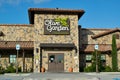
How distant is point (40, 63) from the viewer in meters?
38.7

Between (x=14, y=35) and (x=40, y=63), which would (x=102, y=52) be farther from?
(x=14, y=35)

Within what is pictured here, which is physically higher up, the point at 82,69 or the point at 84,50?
the point at 84,50

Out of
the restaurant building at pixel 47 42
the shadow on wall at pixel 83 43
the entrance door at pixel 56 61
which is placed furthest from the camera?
the shadow on wall at pixel 83 43

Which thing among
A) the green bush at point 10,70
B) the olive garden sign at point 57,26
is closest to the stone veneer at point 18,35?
the green bush at point 10,70

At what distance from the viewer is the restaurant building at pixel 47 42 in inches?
1532

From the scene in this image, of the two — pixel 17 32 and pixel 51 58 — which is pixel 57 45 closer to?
pixel 51 58

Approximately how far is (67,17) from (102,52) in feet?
22.3

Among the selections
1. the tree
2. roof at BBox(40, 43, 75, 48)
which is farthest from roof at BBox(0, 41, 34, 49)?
the tree

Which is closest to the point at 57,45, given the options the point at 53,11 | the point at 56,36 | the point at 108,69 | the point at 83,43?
the point at 56,36

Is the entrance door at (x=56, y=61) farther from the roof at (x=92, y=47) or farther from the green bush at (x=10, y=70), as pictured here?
the green bush at (x=10, y=70)

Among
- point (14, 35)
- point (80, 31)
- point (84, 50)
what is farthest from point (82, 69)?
point (14, 35)

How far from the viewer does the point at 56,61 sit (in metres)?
39.3

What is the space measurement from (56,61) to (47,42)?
2.65 metres

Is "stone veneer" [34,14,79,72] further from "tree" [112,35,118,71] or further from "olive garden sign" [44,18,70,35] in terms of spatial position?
"tree" [112,35,118,71]
